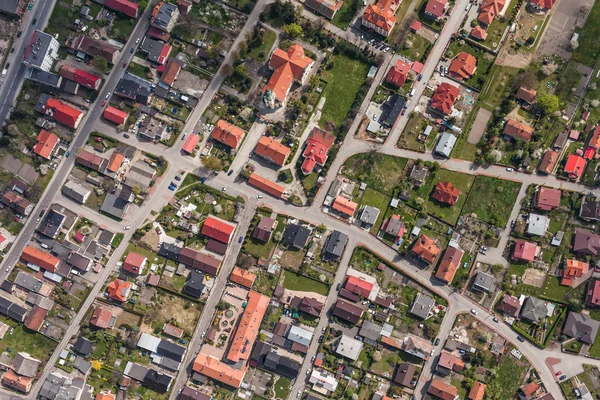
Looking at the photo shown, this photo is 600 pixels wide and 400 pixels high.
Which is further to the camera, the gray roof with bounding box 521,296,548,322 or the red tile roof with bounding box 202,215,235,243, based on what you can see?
the red tile roof with bounding box 202,215,235,243

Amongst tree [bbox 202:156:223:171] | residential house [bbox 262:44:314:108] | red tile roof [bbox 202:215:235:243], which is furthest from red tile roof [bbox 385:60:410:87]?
red tile roof [bbox 202:215:235:243]

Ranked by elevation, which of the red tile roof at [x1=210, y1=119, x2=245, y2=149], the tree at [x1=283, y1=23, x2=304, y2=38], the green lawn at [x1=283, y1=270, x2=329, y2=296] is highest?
the tree at [x1=283, y1=23, x2=304, y2=38]

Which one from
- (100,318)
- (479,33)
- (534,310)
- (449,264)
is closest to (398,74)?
(479,33)

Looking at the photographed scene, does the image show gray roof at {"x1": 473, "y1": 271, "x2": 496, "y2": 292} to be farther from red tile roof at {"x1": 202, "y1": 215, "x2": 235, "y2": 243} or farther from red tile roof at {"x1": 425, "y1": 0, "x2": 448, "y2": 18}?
red tile roof at {"x1": 425, "y1": 0, "x2": 448, "y2": 18}

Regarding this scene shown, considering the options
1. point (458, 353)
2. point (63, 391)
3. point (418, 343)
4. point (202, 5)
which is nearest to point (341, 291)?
point (418, 343)

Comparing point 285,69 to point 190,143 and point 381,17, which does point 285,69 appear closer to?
point 381,17

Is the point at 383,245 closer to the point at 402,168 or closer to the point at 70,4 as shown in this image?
the point at 402,168

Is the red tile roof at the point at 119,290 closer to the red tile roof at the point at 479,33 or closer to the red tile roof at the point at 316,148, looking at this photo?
the red tile roof at the point at 316,148

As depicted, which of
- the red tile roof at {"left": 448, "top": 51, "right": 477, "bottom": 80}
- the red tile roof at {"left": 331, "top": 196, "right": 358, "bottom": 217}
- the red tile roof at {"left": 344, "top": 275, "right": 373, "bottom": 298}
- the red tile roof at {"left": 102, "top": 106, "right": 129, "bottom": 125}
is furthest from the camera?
the red tile roof at {"left": 102, "top": 106, "right": 129, "bottom": 125}
